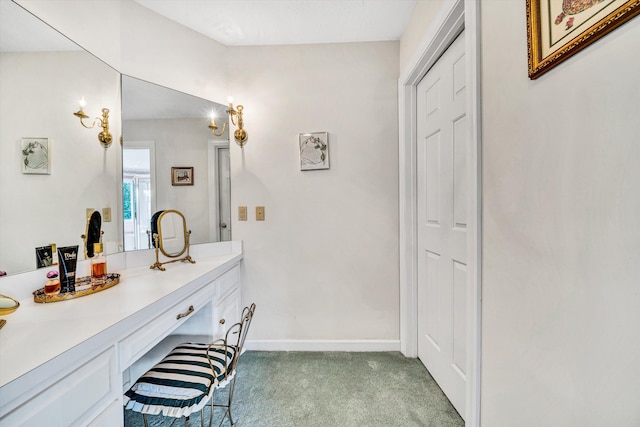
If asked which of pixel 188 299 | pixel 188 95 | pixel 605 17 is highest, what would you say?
pixel 188 95

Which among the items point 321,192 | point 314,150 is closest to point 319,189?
point 321,192

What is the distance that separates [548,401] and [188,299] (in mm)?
1468

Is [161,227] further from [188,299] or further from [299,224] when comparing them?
[299,224]

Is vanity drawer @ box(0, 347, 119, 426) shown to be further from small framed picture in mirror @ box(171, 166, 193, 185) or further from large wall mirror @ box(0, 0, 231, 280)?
small framed picture in mirror @ box(171, 166, 193, 185)

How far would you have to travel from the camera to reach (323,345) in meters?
2.00

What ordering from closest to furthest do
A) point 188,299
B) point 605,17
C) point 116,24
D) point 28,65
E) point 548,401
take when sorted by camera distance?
point 605,17, point 548,401, point 28,65, point 188,299, point 116,24

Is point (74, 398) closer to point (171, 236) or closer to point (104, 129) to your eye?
point (171, 236)

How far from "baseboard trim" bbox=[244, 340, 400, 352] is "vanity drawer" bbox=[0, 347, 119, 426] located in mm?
1253

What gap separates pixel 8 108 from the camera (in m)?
0.98

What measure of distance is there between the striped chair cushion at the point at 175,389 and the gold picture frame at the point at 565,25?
1571 millimetres

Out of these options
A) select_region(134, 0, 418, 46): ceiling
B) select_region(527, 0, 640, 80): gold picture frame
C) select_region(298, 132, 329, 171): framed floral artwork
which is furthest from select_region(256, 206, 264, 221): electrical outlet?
select_region(527, 0, 640, 80): gold picture frame

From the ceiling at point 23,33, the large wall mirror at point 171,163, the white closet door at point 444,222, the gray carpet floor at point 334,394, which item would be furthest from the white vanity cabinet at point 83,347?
the white closet door at point 444,222

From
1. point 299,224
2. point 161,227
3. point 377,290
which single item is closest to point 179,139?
point 161,227

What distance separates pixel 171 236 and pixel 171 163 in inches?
20.5
